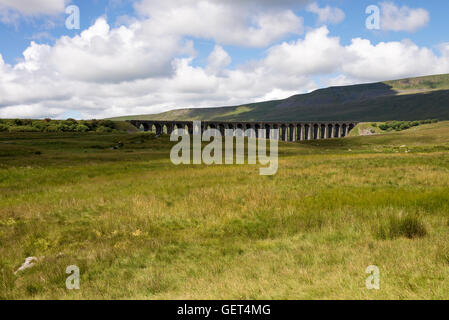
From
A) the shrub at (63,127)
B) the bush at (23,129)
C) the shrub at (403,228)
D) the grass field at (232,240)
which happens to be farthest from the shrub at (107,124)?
the shrub at (403,228)

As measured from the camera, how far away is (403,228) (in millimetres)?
9547

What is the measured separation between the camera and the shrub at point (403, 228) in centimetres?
926

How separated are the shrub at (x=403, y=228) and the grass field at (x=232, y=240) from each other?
0.03m

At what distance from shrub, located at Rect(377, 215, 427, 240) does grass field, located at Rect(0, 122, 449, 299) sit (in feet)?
0.11

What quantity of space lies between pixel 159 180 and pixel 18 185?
403 inches

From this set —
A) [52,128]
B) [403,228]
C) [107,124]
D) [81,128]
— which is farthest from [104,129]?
[403,228]

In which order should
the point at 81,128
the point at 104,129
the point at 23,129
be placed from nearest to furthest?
the point at 23,129
the point at 81,128
the point at 104,129

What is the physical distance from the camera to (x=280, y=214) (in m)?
12.5

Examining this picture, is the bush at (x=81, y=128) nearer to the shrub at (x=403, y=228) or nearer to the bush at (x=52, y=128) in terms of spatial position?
the bush at (x=52, y=128)

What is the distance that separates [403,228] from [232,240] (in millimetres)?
5430

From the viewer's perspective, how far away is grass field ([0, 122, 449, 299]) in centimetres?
654

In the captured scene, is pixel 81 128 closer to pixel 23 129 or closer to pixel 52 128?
pixel 52 128
